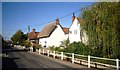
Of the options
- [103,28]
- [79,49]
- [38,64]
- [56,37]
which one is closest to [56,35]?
[56,37]

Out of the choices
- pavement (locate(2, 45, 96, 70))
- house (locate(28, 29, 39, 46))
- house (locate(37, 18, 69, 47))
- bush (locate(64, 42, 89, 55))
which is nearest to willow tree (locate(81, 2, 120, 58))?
bush (locate(64, 42, 89, 55))

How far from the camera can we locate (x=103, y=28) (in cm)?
2088

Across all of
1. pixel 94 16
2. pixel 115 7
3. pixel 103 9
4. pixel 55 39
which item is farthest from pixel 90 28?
pixel 55 39

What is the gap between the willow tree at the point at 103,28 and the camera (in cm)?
1942

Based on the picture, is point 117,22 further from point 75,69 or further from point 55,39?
point 55,39

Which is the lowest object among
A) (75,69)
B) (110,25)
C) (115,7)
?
(75,69)

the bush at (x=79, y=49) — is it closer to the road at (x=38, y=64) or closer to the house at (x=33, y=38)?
the road at (x=38, y=64)

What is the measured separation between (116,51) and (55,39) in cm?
4691

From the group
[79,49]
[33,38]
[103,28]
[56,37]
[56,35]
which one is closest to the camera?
[103,28]

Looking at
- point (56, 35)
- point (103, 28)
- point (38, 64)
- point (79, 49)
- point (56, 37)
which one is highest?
point (56, 35)

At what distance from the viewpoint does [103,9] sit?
21328 mm

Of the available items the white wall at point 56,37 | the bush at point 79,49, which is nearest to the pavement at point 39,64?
the bush at point 79,49

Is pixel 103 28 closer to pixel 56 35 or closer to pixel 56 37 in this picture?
pixel 56 37

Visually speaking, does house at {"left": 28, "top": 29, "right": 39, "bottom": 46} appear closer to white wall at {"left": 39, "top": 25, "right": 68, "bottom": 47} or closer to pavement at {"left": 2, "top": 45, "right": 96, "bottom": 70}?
white wall at {"left": 39, "top": 25, "right": 68, "bottom": 47}
